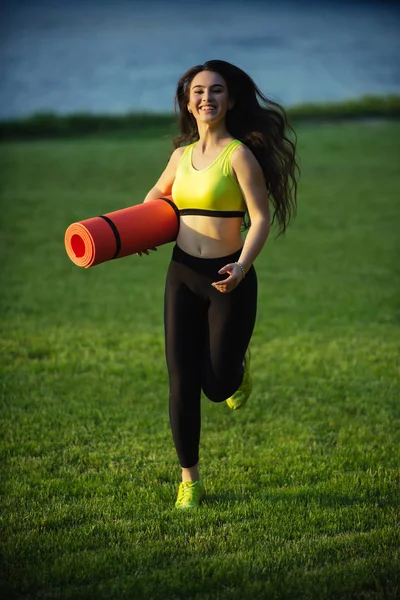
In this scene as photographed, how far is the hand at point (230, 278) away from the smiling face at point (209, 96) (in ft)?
2.66

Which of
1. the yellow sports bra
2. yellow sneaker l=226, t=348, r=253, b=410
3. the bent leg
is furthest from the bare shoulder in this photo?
yellow sneaker l=226, t=348, r=253, b=410

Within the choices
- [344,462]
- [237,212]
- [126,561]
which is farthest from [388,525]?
[237,212]

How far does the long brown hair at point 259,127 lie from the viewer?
15.7 feet

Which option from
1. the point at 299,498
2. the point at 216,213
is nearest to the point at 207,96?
the point at 216,213

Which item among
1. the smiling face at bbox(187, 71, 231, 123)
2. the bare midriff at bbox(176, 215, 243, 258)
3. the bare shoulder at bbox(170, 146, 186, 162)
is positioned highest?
the smiling face at bbox(187, 71, 231, 123)

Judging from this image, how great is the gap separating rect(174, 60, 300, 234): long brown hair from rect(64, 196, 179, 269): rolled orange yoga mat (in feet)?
1.79

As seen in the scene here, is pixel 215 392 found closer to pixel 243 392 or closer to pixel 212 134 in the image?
pixel 243 392

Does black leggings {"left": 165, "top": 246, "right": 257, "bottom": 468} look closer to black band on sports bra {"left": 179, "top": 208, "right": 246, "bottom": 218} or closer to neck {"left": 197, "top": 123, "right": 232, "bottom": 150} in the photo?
black band on sports bra {"left": 179, "top": 208, "right": 246, "bottom": 218}

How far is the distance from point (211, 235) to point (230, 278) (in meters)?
0.34

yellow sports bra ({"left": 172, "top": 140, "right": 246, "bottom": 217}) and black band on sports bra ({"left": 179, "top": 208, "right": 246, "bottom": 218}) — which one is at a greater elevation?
yellow sports bra ({"left": 172, "top": 140, "right": 246, "bottom": 217})

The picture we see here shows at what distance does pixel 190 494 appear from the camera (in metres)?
4.99

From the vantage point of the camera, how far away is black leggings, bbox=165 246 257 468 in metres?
4.76

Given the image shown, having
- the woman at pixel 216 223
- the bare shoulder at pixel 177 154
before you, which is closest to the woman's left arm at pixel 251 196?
the woman at pixel 216 223

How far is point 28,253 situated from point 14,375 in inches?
251
